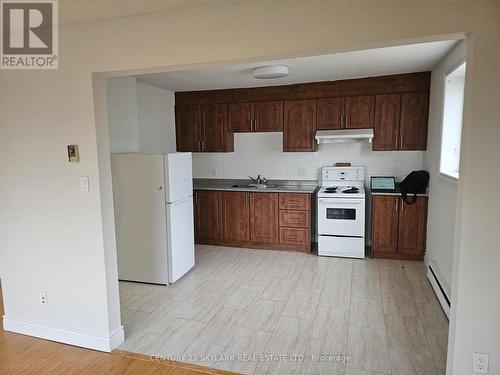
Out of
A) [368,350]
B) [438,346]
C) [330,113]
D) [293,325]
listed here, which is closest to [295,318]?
[293,325]

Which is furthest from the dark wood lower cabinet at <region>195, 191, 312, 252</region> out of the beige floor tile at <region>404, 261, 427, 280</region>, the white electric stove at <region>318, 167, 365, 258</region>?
the beige floor tile at <region>404, 261, 427, 280</region>

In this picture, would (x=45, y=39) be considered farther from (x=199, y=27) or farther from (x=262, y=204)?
(x=262, y=204)

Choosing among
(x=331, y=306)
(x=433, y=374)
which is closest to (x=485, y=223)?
(x=433, y=374)

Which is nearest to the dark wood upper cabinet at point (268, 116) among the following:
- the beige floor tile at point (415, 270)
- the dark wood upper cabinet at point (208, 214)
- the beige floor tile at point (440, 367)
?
the dark wood upper cabinet at point (208, 214)

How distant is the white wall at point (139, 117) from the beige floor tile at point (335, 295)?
2.90 metres

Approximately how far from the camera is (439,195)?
366 cm

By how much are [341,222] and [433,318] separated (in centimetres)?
177

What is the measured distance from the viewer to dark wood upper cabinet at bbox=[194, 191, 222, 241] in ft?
17.0

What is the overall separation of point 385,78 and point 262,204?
2388mm

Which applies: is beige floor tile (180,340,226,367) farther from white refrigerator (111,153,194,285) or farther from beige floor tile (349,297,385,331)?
white refrigerator (111,153,194,285)

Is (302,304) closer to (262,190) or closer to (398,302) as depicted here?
(398,302)

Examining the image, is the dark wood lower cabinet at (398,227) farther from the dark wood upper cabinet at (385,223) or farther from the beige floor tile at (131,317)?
the beige floor tile at (131,317)

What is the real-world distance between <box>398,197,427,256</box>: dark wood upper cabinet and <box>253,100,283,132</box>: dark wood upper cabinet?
2.06 m

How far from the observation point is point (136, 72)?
2359mm
